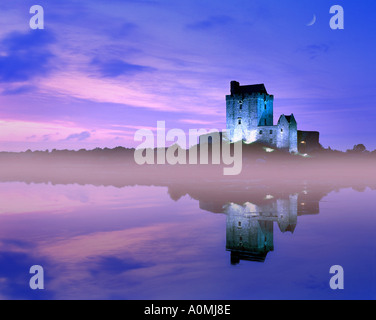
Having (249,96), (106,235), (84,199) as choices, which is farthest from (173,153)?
(106,235)

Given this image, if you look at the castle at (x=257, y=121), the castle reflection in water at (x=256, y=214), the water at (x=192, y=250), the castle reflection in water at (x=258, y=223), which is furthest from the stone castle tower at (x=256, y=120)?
the water at (x=192, y=250)

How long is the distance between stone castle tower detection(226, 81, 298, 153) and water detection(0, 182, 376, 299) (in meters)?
43.7

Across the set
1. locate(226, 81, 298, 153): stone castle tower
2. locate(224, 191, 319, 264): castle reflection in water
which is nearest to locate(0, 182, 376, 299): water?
locate(224, 191, 319, 264): castle reflection in water

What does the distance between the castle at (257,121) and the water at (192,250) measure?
43719 mm

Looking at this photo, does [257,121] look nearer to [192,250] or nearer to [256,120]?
[256,120]

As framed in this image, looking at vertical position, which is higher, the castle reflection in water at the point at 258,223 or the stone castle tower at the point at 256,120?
the stone castle tower at the point at 256,120

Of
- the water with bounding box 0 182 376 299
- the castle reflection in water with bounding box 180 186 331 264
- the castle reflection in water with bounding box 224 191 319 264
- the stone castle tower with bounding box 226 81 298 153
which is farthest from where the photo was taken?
the stone castle tower with bounding box 226 81 298 153

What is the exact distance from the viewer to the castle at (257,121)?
76.2 meters

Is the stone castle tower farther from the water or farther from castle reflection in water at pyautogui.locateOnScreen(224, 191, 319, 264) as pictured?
the water

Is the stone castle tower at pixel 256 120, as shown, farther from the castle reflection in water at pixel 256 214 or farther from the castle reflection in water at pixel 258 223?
the castle reflection in water at pixel 258 223

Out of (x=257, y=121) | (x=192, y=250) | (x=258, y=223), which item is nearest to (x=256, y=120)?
(x=257, y=121)

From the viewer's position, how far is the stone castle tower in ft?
250
